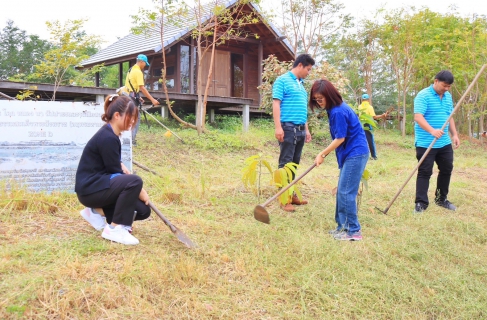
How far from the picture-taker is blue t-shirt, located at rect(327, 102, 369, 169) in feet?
11.7

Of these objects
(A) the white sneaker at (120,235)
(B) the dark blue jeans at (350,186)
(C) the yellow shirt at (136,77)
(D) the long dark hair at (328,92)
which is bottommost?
(A) the white sneaker at (120,235)

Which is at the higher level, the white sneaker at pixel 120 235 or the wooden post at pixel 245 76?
the wooden post at pixel 245 76

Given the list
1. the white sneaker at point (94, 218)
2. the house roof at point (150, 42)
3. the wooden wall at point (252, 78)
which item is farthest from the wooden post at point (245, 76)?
the white sneaker at point (94, 218)

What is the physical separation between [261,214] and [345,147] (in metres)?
0.98

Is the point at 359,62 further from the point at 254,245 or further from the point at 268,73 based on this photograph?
the point at 254,245

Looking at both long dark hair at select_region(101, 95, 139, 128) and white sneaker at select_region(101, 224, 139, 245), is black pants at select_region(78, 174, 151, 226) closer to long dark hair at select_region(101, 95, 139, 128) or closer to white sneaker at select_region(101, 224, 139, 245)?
white sneaker at select_region(101, 224, 139, 245)

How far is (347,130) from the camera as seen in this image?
3.64 metres

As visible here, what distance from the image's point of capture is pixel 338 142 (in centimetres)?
354

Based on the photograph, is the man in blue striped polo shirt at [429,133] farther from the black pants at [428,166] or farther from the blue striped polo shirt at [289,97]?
the blue striped polo shirt at [289,97]

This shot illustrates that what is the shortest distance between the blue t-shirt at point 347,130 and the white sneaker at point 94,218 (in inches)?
83.9

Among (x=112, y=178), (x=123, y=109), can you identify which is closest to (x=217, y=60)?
(x=123, y=109)

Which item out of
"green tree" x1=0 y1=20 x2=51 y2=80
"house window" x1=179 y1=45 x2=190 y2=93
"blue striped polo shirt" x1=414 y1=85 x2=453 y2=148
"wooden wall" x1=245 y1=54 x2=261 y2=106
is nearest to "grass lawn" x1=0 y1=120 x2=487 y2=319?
"blue striped polo shirt" x1=414 y1=85 x2=453 y2=148

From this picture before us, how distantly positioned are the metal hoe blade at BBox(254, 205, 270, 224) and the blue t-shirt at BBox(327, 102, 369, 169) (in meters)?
0.88

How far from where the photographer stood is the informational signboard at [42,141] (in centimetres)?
422
